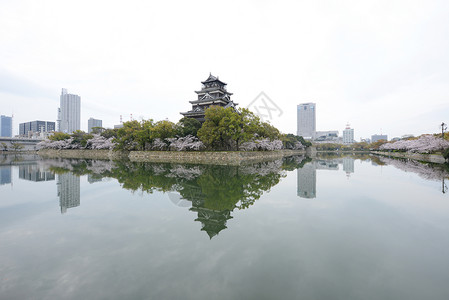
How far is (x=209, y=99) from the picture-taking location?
37.4 m

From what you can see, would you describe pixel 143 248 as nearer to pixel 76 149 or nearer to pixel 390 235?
pixel 390 235

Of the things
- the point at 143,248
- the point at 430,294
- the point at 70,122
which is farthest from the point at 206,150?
the point at 70,122

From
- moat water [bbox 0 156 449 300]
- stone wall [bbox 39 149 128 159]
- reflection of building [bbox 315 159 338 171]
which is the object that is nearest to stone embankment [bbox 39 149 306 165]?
stone wall [bbox 39 149 128 159]

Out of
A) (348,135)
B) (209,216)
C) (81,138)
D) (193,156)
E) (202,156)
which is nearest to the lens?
(209,216)

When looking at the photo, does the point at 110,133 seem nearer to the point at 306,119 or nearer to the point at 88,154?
the point at 88,154

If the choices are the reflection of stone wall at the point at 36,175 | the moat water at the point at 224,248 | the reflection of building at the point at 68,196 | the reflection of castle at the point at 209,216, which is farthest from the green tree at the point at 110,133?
the reflection of castle at the point at 209,216

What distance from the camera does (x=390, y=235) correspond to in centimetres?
512

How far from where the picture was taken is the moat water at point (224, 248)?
319 centimetres

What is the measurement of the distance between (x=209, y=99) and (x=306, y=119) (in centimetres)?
14821

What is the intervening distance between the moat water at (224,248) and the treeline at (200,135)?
63.4 feet

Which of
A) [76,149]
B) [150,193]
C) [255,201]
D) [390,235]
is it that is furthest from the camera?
[76,149]

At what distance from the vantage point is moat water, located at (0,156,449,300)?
10.5ft

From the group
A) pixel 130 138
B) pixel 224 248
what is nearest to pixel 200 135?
pixel 130 138

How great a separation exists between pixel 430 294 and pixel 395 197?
746cm
